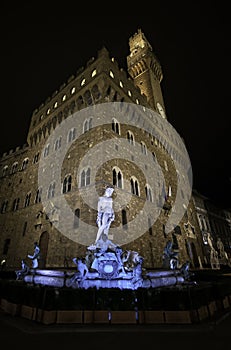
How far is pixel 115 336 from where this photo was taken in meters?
3.54

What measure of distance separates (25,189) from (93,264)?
53.4ft

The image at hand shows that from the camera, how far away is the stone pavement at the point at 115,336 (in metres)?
3.20

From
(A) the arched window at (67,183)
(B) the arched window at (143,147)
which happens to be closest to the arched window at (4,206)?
(A) the arched window at (67,183)

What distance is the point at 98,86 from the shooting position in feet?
53.9

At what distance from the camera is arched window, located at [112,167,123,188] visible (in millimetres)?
14047

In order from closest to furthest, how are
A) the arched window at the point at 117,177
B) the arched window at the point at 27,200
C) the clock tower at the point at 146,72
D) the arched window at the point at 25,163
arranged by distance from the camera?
the arched window at the point at 117,177 < the arched window at the point at 27,200 < the arched window at the point at 25,163 < the clock tower at the point at 146,72

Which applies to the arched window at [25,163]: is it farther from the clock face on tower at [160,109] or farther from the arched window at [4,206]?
the clock face on tower at [160,109]

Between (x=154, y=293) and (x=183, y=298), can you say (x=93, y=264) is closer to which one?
(x=154, y=293)

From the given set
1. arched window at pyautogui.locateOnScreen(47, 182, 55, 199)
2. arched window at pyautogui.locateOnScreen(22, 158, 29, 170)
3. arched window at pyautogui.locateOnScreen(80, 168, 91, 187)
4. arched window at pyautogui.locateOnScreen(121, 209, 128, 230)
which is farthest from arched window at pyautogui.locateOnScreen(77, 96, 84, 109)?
arched window at pyautogui.locateOnScreen(121, 209, 128, 230)

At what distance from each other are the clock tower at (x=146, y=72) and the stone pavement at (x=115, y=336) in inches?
1080

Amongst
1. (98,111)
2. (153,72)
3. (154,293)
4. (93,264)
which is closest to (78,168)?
(98,111)

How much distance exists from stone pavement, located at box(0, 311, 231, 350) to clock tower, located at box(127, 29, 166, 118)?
2742 cm

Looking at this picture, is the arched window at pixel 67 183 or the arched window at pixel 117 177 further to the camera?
the arched window at pixel 67 183

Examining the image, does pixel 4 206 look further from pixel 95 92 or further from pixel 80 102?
pixel 95 92
